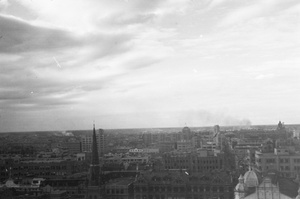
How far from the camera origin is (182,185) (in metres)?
40.3

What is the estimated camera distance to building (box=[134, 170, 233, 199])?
3956cm

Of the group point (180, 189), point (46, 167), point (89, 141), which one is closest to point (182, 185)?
point (180, 189)

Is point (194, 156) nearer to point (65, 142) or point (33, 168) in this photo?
point (33, 168)

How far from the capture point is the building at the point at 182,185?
39.6 meters

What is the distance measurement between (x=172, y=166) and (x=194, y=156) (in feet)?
9.88

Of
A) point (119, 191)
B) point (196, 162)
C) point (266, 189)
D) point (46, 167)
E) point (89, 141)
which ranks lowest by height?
point (119, 191)

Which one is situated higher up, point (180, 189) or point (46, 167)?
point (46, 167)

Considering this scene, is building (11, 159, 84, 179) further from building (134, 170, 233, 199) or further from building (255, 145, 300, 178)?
building (255, 145, 300, 178)

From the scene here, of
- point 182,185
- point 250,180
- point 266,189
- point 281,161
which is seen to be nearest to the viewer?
point 266,189

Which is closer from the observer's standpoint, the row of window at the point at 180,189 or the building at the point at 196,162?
the row of window at the point at 180,189

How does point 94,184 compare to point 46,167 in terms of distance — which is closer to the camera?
point 94,184

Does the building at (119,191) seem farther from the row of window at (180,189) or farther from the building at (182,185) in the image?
the row of window at (180,189)

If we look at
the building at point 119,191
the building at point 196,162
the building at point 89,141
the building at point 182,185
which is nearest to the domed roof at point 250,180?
the building at point 182,185

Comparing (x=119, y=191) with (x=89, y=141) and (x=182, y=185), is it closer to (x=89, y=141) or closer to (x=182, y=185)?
(x=182, y=185)
